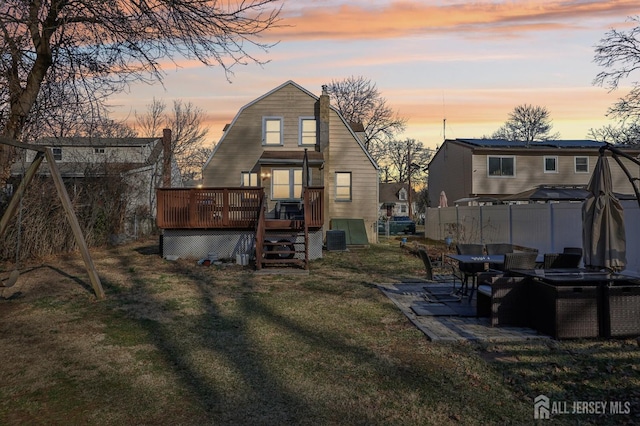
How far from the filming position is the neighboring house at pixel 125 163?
21189mm

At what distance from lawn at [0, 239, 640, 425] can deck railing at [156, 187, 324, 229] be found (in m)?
5.72

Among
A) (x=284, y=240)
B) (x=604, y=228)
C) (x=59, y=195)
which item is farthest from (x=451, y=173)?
(x=59, y=195)

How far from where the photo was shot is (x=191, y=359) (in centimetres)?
538

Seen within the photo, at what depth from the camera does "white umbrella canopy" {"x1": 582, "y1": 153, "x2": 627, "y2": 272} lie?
20.6 feet

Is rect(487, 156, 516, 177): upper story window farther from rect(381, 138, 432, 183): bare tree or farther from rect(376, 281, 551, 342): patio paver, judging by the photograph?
rect(381, 138, 432, 183): bare tree

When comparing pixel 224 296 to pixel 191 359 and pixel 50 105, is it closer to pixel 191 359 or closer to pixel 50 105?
pixel 191 359

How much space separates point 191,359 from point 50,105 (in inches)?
260

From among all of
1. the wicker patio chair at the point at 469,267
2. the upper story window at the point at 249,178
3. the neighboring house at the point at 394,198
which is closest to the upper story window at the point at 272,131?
the upper story window at the point at 249,178

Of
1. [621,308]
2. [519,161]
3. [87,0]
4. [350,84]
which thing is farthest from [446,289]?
[350,84]

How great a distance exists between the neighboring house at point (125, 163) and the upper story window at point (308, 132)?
8548mm

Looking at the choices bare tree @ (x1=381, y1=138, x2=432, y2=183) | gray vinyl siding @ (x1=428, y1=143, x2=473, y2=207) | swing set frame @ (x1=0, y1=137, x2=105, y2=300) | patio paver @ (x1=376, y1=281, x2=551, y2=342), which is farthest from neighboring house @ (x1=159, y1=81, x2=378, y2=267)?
bare tree @ (x1=381, y1=138, x2=432, y2=183)

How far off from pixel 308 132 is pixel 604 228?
1675cm

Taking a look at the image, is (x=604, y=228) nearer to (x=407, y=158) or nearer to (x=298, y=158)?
(x=298, y=158)

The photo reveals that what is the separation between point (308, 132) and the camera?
2192cm
